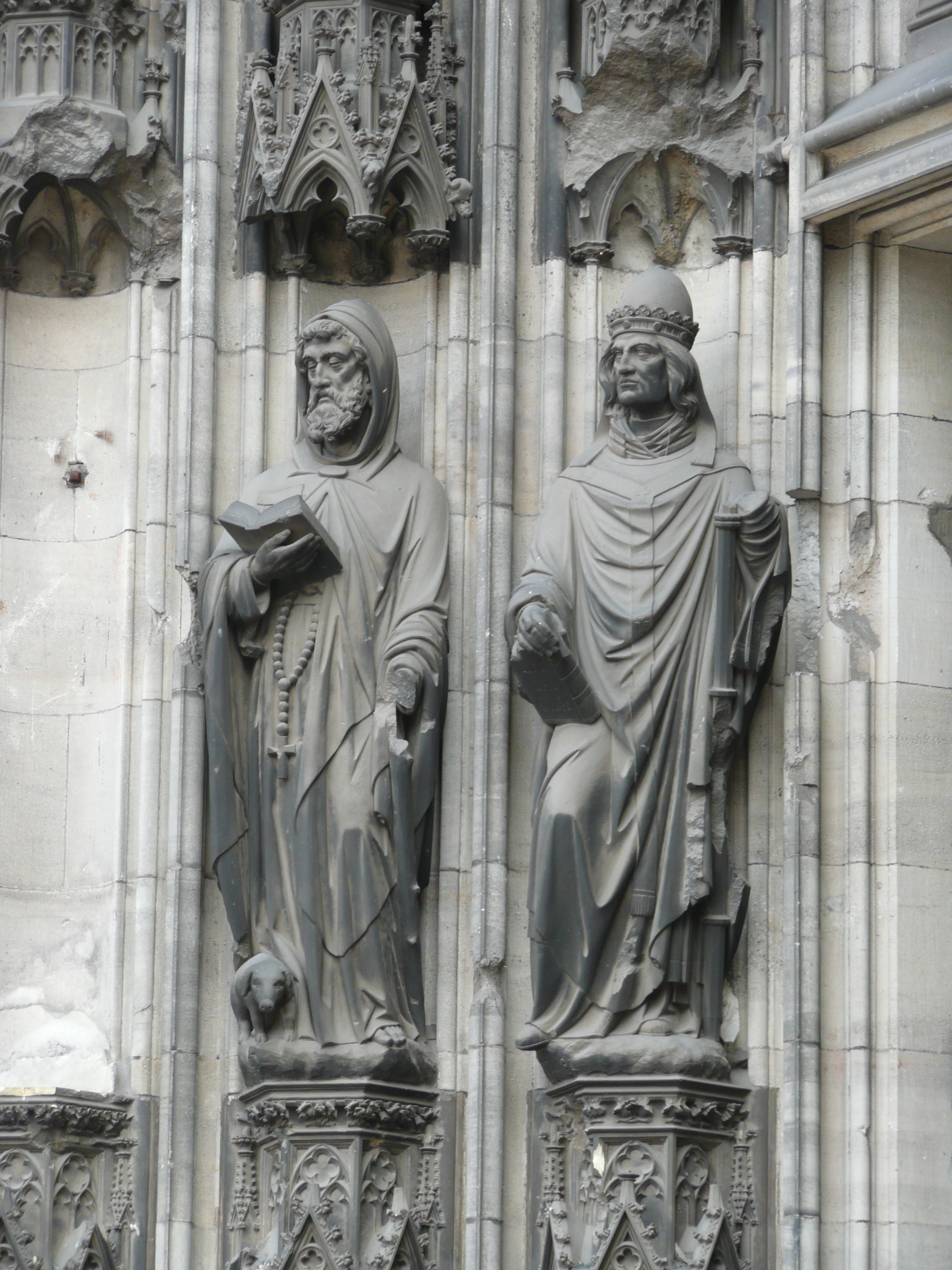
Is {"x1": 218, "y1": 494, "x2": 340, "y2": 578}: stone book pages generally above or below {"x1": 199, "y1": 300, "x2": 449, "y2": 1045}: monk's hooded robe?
above

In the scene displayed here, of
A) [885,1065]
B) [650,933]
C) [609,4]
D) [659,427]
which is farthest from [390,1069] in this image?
[609,4]

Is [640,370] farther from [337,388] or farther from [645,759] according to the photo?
[645,759]

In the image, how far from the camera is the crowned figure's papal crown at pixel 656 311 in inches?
418

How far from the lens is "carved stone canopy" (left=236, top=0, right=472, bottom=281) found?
11.1 meters

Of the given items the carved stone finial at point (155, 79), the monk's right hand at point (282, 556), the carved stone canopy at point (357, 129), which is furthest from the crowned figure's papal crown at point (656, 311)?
the carved stone finial at point (155, 79)

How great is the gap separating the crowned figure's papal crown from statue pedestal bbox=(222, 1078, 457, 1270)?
2.72 meters

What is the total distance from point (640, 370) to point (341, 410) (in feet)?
3.66

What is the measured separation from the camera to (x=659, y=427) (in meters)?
10.7

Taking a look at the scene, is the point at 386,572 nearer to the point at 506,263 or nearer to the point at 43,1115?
the point at 506,263

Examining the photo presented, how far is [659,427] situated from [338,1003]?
227 centimetres

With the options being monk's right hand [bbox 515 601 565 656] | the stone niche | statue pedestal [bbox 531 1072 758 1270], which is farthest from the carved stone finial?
statue pedestal [bbox 531 1072 758 1270]

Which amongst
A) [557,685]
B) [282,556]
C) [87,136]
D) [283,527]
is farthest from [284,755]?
[87,136]

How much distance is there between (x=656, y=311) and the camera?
10.6 m

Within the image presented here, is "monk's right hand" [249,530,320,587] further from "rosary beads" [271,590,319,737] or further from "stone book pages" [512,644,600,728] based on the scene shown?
"stone book pages" [512,644,600,728]
